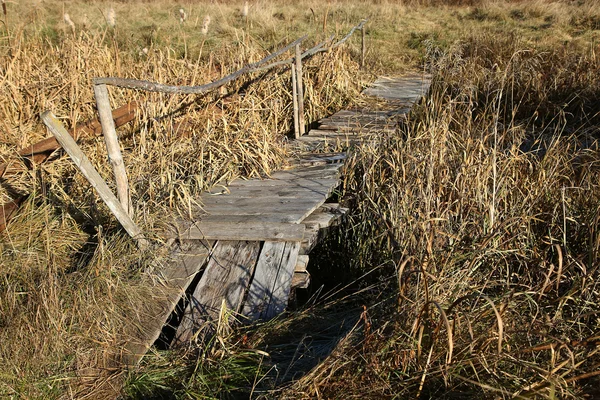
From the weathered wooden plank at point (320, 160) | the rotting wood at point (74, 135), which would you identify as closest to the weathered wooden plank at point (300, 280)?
the weathered wooden plank at point (320, 160)

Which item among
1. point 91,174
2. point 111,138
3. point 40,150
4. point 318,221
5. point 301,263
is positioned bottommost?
point 301,263

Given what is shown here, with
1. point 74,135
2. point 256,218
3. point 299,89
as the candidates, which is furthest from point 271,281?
point 299,89

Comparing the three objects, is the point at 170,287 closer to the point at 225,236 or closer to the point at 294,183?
the point at 225,236

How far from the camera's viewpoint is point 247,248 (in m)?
3.95

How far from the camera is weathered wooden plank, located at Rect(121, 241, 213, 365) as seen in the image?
3107mm

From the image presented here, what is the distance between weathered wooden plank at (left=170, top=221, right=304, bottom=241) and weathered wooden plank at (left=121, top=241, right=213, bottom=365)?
0.07 metres

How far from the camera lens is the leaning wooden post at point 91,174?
325 cm

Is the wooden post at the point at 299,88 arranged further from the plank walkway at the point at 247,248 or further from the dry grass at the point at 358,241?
the plank walkway at the point at 247,248

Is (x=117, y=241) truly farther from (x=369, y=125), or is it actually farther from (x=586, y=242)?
(x=369, y=125)

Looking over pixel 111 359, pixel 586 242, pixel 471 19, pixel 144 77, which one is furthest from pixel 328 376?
pixel 471 19

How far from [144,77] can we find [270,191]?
2793 mm

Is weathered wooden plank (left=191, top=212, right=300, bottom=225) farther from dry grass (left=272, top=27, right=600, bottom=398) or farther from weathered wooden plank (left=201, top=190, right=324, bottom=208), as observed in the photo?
dry grass (left=272, top=27, right=600, bottom=398)

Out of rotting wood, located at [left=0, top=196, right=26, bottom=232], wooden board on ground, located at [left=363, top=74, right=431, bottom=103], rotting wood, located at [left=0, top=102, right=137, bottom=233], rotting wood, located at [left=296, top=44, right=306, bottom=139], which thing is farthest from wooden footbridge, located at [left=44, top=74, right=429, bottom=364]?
wooden board on ground, located at [left=363, top=74, right=431, bottom=103]

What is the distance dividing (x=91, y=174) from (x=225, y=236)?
3.25ft
